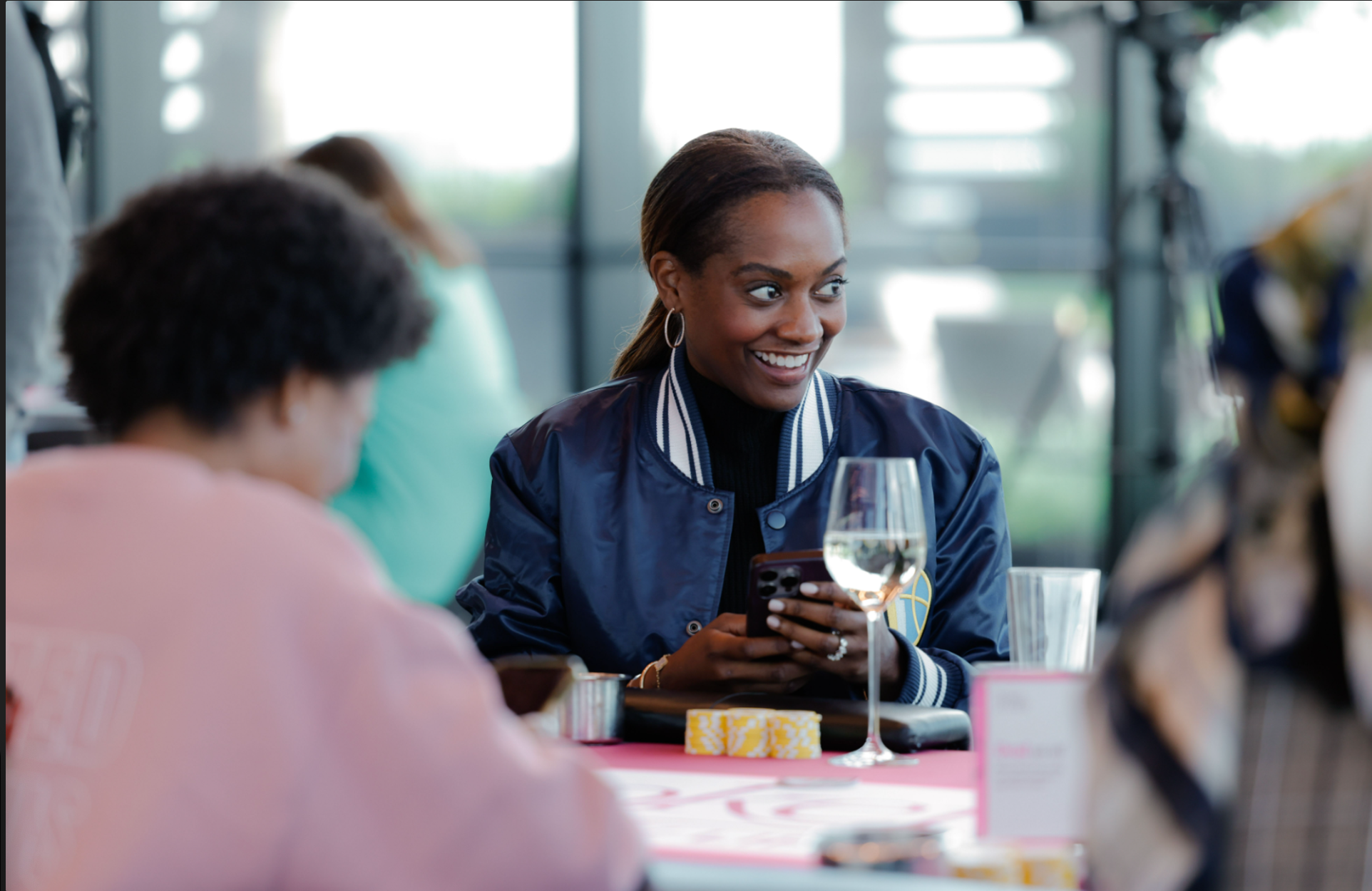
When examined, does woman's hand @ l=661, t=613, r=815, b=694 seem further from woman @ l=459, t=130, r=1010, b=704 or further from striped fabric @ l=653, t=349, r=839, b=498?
striped fabric @ l=653, t=349, r=839, b=498

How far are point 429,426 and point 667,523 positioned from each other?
668 mm

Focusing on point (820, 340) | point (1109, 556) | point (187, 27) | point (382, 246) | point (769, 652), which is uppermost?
point (187, 27)

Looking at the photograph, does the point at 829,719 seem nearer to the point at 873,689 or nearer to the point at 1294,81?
the point at 873,689

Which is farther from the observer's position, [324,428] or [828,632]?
[828,632]

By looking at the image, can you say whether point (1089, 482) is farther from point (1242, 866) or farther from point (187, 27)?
point (1242, 866)

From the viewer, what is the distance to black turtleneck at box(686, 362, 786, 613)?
177 centimetres

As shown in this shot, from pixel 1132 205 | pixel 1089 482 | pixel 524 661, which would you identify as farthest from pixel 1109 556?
pixel 524 661

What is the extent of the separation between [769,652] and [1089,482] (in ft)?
10.7

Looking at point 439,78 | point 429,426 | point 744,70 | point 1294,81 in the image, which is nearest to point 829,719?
point 429,426

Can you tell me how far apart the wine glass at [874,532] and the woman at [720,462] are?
439 millimetres

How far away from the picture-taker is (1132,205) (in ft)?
14.2

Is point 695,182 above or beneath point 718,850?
above

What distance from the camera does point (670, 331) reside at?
6.48ft

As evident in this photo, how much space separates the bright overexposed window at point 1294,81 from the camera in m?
4.12
